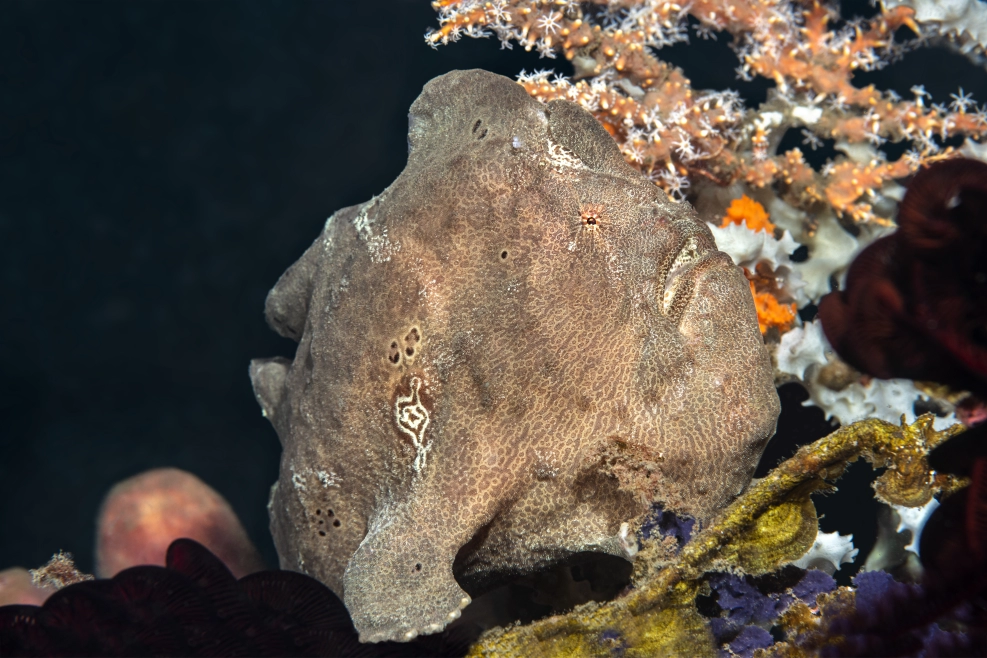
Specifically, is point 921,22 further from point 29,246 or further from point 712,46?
point 29,246

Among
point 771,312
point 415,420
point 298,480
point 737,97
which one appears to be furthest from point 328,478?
point 737,97

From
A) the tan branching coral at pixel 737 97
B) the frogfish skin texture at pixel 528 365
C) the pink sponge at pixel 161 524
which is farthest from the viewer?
the pink sponge at pixel 161 524

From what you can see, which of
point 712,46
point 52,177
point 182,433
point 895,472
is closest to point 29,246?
point 52,177

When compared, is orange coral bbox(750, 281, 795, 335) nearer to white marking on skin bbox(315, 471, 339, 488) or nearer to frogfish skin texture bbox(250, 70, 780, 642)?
frogfish skin texture bbox(250, 70, 780, 642)

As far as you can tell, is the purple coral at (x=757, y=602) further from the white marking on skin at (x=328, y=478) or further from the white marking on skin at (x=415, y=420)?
the white marking on skin at (x=328, y=478)

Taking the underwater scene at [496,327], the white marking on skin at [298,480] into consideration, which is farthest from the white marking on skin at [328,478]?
the white marking on skin at [298,480]

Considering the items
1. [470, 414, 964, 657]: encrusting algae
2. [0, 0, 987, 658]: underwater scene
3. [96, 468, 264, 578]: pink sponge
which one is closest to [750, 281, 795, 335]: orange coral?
[0, 0, 987, 658]: underwater scene
